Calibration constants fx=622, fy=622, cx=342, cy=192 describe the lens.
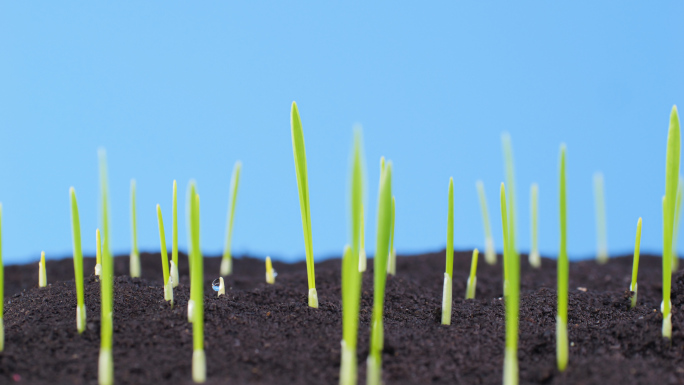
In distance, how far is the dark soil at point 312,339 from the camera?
38.7 inches

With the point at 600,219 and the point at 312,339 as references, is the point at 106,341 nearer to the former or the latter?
the point at 312,339

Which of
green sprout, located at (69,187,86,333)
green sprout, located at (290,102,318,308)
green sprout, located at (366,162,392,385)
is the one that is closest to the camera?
green sprout, located at (366,162,392,385)

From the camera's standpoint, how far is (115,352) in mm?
1045

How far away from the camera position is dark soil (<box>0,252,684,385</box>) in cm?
98

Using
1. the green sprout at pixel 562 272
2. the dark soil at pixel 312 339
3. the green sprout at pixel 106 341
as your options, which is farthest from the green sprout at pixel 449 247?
the green sprout at pixel 106 341

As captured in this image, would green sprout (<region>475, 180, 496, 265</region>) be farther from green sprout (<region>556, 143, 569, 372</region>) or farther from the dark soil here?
green sprout (<region>556, 143, 569, 372</region>)

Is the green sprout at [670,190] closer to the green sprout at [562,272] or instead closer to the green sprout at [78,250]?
the green sprout at [562,272]

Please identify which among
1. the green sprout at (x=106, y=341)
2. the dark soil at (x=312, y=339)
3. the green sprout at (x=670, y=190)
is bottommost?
the dark soil at (x=312, y=339)

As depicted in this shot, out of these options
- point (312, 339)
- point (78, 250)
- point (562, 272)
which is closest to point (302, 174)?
point (312, 339)

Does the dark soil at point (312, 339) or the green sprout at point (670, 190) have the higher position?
the green sprout at point (670, 190)

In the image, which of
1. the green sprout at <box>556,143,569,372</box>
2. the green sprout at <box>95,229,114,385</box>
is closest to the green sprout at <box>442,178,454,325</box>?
the green sprout at <box>556,143,569,372</box>

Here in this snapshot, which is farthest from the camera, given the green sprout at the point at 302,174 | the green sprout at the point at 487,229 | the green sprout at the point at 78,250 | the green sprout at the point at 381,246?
the green sprout at the point at 487,229

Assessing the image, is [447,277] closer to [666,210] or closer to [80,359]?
[666,210]

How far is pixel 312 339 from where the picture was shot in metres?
1.13
